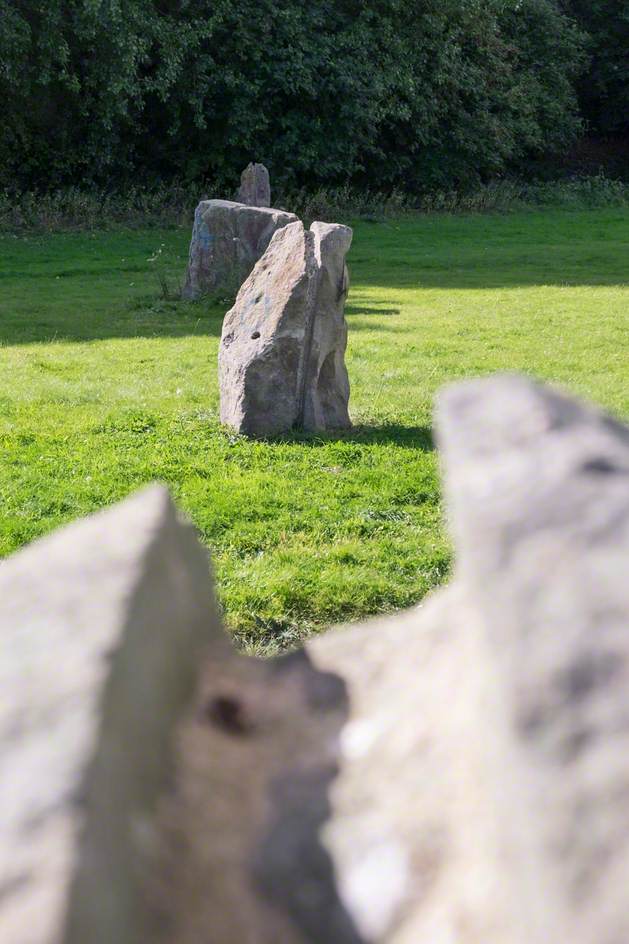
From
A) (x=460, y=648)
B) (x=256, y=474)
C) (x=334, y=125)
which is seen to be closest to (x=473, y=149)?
(x=334, y=125)

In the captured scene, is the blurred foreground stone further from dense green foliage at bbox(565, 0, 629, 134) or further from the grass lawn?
dense green foliage at bbox(565, 0, 629, 134)

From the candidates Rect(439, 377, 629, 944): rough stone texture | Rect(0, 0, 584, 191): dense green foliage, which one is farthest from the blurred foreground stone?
Rect(0, 0, 584, 191): dense green foliage

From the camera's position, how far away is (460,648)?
46.8 inches

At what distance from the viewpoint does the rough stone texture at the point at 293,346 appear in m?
8.12

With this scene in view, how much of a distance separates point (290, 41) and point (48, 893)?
1078 inches

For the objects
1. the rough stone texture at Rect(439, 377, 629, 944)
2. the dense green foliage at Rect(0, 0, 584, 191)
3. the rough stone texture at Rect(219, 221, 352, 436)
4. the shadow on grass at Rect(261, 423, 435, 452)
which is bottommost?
the dense green foliage at Rect(0, 0, 584, 191)

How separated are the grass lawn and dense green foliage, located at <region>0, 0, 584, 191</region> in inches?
213

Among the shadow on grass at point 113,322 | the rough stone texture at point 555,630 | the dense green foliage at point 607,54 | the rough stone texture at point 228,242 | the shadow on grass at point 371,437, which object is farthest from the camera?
the dense green foliage at point 607,54

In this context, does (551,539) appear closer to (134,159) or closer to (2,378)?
(2,378)

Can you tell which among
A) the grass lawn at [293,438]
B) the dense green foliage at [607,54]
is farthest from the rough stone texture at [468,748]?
the dense green foliage at [607,54]

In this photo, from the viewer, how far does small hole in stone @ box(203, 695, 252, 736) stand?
1.30 m

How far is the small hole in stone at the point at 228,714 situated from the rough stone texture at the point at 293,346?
686cm

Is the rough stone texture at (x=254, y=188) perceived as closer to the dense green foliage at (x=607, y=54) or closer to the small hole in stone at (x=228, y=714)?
the small hole in stone at (x=228, y=714)

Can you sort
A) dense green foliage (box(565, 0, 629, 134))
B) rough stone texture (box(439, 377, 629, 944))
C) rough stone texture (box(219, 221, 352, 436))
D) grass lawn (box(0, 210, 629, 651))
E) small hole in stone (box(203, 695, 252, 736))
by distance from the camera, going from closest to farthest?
rough stone texture (box(439, 377, 629, 944)) → small hole in stone (box(203, 695, 252, 736)) → grass lawn (box(0, 210, 629, 651)) → rough stone texture (box(219, 221, 352, 436)) → dense green foliage (box(565, 0, 629, 134))
